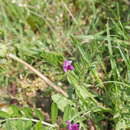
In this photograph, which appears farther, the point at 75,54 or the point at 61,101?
the point at 75,54

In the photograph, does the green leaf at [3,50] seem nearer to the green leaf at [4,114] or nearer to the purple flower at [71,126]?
the green leaf at [4,114]

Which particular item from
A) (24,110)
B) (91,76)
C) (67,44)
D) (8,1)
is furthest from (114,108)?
(8,1)

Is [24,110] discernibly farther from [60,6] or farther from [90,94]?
Answer: [60,6]

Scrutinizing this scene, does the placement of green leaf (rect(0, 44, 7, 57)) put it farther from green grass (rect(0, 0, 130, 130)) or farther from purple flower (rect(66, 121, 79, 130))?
purple flower (rect(66, 121, 79, 130))

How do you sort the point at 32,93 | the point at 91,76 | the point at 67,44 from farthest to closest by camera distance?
1. the point at 67,44
2. the point at 32,93
3. the point at 91,76

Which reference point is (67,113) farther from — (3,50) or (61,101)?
(3,50)

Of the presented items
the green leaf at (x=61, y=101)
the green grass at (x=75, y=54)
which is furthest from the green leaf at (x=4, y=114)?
the green leaf at (x=61, y=101)

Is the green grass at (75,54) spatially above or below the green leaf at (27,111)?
above

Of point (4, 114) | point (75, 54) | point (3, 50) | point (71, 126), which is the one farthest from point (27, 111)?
point (75, 54)

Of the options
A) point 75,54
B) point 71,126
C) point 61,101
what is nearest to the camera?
point 71,126
